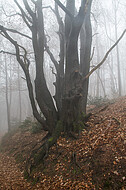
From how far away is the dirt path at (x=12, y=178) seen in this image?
3647 millimetres

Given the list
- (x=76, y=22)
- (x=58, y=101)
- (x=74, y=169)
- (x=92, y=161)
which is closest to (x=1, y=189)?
(x=74, y=169)

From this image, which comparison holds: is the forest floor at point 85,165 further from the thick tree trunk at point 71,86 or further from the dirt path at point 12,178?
the thick tree trunk at point 71,86

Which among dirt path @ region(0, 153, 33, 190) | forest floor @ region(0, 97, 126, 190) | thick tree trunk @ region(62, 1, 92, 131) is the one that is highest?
thick tree trunk @ region(62, 1, 92, 131)

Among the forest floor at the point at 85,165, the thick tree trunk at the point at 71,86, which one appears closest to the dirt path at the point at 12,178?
the forest floor at the point at 85,165

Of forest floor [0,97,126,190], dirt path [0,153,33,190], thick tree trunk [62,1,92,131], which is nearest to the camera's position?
forest floor [0,97,126,190]

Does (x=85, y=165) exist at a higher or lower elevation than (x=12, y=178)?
higher

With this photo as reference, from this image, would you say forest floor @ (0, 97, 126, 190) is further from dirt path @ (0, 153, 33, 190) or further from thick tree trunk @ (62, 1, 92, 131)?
thick tree trunk @ (62, 1, 92, 131)

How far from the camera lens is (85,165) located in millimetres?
3447

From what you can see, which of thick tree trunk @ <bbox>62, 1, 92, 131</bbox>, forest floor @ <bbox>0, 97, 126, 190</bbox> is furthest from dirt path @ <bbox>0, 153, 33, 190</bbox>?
thick tree trunk @ <bbox>62, 1, 92, 131</bbox>

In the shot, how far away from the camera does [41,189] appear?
334 cm

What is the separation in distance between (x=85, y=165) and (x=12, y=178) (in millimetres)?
2234

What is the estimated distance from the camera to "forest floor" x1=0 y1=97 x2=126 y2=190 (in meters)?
2.96

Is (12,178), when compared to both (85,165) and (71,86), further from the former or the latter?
(71,86)

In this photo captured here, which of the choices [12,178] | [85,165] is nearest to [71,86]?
[85,165]
